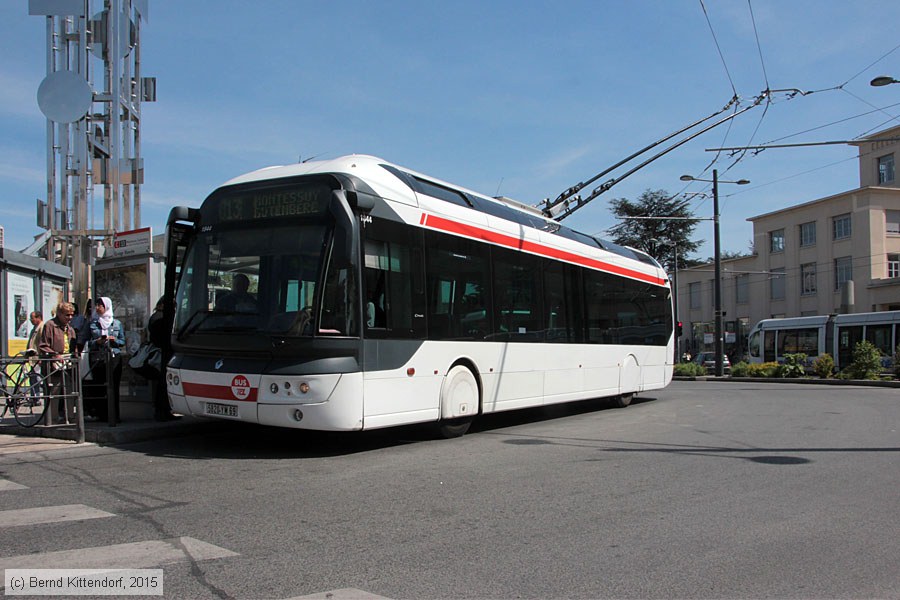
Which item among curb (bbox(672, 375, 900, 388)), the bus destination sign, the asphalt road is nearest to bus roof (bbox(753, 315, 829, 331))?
curb (bbox(672, 375, 900, 388))

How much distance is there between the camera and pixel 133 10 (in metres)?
18.7

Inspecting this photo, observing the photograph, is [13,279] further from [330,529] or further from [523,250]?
[330,529]

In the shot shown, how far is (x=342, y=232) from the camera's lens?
26.1 feet

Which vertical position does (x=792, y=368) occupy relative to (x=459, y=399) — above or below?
below

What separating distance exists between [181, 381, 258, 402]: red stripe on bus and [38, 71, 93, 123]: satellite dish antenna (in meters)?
9.81

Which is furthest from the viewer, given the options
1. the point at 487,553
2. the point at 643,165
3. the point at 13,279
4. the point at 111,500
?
the point at 643,165

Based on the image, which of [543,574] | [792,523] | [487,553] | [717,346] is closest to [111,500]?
[487,553]

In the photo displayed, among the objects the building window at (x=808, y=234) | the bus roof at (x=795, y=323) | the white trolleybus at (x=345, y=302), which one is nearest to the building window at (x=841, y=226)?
the building window at (x=808, y=234)

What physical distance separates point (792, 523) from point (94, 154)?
1831 cm

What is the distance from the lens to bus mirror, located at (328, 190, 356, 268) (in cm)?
790

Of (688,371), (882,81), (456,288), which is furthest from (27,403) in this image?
(688,371)

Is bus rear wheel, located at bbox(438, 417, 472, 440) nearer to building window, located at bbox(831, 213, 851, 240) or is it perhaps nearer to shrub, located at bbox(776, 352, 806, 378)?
shrub, located at bbox(776, 352, 806, 378)

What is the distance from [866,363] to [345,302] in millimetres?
23609

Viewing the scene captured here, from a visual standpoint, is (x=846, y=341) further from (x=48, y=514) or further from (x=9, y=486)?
(x=48, y=514)
